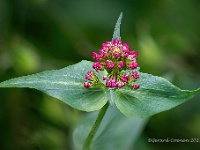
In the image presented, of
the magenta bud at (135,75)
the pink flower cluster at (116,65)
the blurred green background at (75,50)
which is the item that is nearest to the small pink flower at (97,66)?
the pink flower cluster at (116,65)

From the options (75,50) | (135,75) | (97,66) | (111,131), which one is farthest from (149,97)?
(75,50)

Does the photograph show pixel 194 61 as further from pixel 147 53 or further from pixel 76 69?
pixel 76 69

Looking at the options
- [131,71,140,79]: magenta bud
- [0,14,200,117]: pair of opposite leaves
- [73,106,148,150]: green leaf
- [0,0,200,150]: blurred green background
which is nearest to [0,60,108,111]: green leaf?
[0,14,200,117]: pair of opposite leaves

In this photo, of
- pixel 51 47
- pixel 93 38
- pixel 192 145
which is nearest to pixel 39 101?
pixel 51 47

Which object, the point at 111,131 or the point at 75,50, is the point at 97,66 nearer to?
the point at 111,131

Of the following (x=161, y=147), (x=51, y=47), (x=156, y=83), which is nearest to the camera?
(x=156, y=83)
